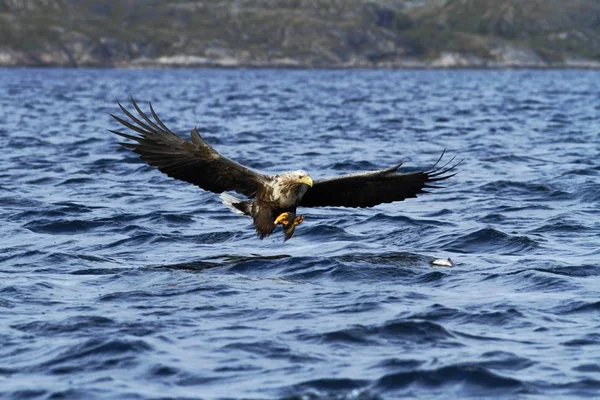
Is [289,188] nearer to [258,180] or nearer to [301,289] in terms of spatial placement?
[258,180]

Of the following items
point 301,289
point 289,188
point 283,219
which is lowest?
point 301,289

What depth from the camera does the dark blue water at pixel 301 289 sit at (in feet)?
26.3

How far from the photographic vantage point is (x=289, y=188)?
1257 centimetres

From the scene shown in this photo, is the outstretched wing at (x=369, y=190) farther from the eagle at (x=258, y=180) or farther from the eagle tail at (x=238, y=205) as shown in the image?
the eagle tail at (x=238, y=205)

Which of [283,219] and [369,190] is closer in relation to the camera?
[283,219]

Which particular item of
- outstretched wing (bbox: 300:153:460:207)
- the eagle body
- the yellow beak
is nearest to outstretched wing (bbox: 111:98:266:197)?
the eagle body

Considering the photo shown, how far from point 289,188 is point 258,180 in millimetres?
553


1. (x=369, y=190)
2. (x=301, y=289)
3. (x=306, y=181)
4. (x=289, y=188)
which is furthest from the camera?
(x=369, y=190)

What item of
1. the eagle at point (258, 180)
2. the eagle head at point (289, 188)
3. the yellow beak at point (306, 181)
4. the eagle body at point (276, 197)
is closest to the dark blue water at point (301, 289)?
the eagle body at point (276, 197)

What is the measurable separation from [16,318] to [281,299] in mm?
2411

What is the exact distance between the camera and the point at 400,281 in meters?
11.3

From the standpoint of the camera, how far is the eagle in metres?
12.6

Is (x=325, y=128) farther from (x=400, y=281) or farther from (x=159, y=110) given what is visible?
(x=400, y=281)

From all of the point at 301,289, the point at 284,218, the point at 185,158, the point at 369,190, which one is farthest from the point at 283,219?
the point at 301,289
